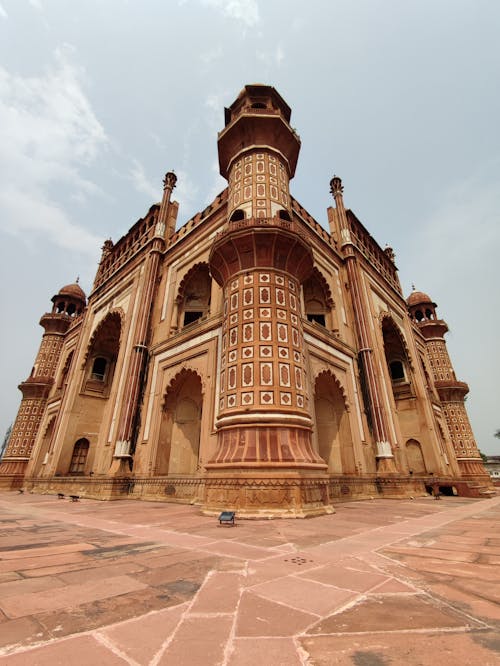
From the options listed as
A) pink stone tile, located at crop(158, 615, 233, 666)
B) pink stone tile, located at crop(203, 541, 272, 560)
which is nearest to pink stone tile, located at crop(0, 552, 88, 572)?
pink stone tile, located at crop(203, 541, 272, 560)

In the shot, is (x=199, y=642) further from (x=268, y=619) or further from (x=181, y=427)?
(x=181, y=427)

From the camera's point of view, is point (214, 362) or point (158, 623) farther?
point (214, 362)

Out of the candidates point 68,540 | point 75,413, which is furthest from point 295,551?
point 75,413

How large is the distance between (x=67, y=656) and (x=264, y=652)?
0.74m

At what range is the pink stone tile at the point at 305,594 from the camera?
5.62 feet

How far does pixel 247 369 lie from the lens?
24.4ft

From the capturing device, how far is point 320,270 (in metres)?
14.0

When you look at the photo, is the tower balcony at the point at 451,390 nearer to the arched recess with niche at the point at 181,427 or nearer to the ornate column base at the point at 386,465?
the ornate column base at the point at 386,465

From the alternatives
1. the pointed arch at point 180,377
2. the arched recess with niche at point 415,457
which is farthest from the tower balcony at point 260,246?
the arched recess with niche at point 415,457

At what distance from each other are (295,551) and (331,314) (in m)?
11.7

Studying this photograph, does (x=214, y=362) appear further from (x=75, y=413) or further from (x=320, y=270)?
(x=75, y=413)

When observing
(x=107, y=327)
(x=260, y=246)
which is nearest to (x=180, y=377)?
(x=260, y=246)

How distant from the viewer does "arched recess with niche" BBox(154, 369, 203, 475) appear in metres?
10.9

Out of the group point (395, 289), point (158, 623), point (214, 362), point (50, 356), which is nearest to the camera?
point (158, 623)
